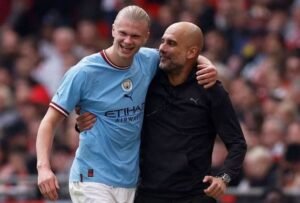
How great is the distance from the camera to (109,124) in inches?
396

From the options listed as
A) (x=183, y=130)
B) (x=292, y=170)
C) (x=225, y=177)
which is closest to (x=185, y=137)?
(x=183, y=130)

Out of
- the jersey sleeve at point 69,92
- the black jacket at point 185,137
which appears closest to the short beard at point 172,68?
the black jacket at point 185,137

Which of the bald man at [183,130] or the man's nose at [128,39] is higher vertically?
the man's nose at [128,39]

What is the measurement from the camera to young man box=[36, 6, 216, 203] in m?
9.92

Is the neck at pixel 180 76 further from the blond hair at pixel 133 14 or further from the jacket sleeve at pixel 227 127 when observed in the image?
the blond hair at pixel 133 14

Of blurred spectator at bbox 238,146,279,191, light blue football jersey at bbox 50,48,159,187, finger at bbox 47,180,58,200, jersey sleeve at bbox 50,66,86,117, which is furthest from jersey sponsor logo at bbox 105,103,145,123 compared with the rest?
blurred spectator at bbox 238,146,279,191

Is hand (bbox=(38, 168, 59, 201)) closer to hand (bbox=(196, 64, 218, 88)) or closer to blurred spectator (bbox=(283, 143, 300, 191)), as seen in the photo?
hand (bbox=(196, 64, 218, 88))

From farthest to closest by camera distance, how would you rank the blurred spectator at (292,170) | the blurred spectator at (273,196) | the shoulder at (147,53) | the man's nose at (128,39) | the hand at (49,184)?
1. the blurred spectator at (292,170)
2. the blurred spectator at (273,196)
3. the shoulder at (147,53)
4. the man's nose at (128,39)
5. the hand at (49,184)

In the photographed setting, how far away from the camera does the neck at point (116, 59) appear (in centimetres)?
1003

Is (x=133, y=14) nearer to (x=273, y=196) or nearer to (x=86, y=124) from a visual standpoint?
(x=86, y=124)

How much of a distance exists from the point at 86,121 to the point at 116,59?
477 mm

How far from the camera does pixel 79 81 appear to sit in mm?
9938

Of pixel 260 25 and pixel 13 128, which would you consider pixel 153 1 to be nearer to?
pixel 260 25

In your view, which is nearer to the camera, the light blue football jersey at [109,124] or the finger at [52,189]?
the finger at [52,189]
